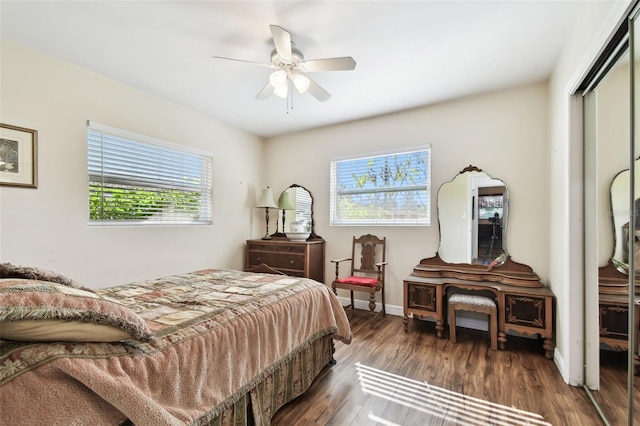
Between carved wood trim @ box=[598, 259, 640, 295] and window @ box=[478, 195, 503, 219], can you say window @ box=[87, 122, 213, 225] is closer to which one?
window @ box=[478, 195, 503, 219]

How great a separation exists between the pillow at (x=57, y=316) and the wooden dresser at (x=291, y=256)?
2740 millimetres

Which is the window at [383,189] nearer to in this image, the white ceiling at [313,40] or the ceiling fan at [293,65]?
the white ceiling at [313,40]

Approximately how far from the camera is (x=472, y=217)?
3133 millimetres

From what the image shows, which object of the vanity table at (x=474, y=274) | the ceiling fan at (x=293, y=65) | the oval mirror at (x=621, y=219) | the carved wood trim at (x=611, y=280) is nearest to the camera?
the oval mirror at (x=621, y=219)

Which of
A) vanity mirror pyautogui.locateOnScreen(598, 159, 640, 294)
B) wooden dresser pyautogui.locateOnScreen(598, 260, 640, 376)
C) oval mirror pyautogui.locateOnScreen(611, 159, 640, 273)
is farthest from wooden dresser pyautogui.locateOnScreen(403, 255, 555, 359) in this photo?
oval mirror pyautogui.locateOnScreen(611, 159, 640, 273)

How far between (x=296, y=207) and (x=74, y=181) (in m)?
2.66

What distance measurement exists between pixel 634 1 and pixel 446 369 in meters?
2.47

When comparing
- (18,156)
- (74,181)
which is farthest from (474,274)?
(18,156)

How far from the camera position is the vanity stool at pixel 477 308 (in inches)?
104

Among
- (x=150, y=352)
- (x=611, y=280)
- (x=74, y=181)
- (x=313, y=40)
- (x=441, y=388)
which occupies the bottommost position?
(x=441, y=388)

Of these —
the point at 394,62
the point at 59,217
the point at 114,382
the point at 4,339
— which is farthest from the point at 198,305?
the point at 394,62

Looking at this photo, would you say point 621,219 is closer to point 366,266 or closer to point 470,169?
point 470,169

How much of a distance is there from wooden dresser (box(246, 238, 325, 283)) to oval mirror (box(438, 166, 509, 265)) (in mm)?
1615

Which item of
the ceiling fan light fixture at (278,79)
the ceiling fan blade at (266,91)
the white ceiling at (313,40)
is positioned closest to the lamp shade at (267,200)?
the white ceiling at (313,40)
